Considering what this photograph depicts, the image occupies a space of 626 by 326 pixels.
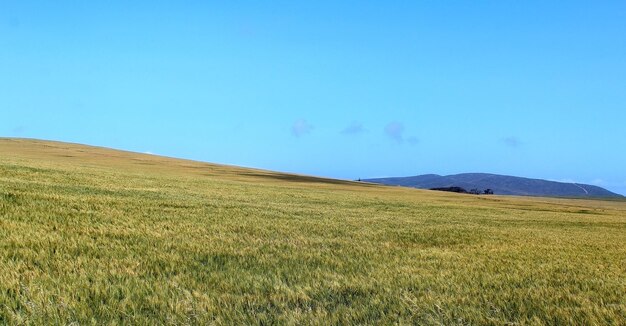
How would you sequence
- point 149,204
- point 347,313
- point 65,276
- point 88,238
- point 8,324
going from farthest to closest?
1. point 149,204
2. point 88,238
3. point 65,276
4. point 347,313
5. point 8,324

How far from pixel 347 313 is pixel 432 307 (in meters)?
1.21

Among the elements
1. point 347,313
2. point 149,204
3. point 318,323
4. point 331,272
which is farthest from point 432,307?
point 149,204

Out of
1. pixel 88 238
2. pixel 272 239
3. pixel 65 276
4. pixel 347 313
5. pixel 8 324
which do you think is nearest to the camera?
pixel 8 324

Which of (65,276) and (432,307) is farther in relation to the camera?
(65,276)

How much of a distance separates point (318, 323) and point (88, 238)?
6427 millimetres

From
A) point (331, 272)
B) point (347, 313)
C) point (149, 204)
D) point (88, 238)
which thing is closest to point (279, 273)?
point (331, 272)

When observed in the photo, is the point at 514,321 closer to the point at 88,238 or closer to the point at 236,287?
the point at 236,287

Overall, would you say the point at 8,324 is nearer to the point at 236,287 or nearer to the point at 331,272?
the point at 236,287

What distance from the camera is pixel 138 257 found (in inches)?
354

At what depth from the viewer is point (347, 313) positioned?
6.36m

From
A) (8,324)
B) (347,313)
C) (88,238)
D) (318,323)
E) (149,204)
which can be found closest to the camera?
(8,324)

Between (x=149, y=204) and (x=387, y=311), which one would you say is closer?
(x=387, y=311)

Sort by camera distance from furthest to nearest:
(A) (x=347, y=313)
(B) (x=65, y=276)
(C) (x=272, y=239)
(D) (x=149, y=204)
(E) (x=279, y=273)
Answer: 1. (D) (x=149, y=204)
2. (C) (x=272, y=239)
3. (E) (x=279, y=273)
4. (B) (x=65, y=276)
5. (A) (x=347, y=313)

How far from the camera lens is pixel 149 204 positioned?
19.8 meters
